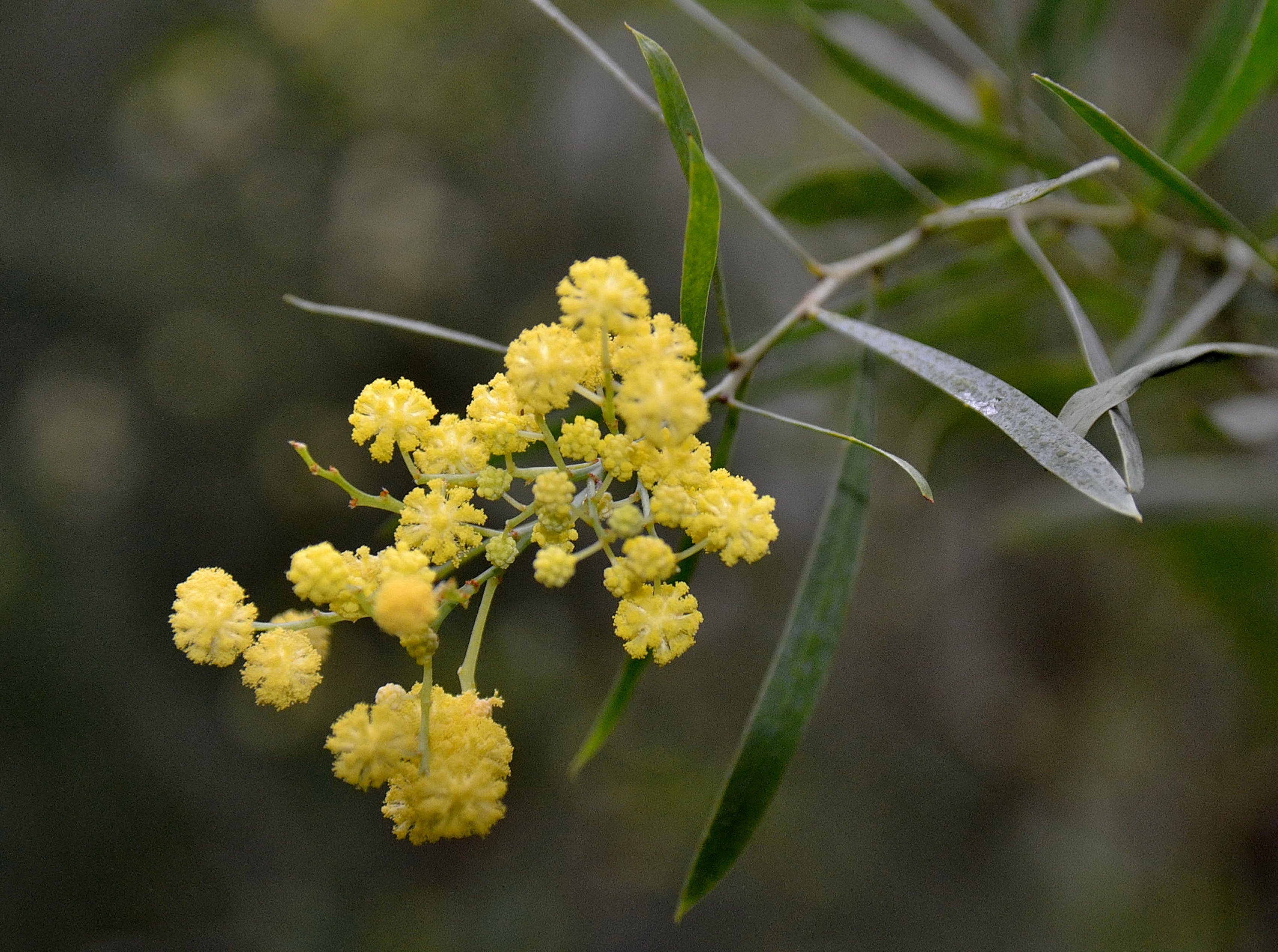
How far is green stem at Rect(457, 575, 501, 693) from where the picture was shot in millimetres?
701

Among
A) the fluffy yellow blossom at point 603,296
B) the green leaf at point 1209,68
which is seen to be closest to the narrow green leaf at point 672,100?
the fluffy yellow blossom at point 603,296

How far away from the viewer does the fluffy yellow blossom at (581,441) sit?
0.74m

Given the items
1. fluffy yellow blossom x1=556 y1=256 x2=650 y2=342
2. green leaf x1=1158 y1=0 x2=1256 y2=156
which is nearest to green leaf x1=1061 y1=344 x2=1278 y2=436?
fluffy yellow blossom x1=556 y1=256 x2=650 y2=342

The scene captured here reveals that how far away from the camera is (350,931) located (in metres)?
2.84

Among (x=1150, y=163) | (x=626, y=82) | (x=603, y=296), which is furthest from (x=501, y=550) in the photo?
(x=1150, y=163)

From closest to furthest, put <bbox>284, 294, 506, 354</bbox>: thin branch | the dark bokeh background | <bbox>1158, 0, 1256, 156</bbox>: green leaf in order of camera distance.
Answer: <bbox>284, 294, 506, 354</bbox>: thin branch, <bbox>1158, 0, 1256, 156</bbox>: green leaf, the dark bokeh background

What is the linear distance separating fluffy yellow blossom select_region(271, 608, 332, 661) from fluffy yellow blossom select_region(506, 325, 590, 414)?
0.30 metres

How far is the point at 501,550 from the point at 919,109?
1.13m

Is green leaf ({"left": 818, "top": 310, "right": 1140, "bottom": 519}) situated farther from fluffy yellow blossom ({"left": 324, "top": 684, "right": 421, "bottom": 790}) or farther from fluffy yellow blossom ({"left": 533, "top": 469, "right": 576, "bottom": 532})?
fluffy yellow blossom ({"left": 324, "top": 684, "right": 421, "bottom": 790})

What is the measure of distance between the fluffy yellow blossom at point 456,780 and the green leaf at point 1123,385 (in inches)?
22.1


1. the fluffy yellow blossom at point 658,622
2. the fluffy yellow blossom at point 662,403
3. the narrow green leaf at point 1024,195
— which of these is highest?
the narrow green leaf at point 1024,195

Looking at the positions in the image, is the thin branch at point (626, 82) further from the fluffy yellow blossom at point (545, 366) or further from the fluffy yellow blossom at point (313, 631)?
the fluffy yellow blossom at point (313, 631)

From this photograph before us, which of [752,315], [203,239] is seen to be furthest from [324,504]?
[752,315]

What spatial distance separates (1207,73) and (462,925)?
321 centimetres
